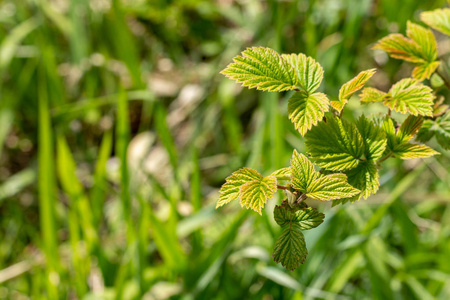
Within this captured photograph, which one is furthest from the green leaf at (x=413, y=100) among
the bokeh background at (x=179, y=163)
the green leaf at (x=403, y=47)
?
the bokeh background at (x=179, y=163)

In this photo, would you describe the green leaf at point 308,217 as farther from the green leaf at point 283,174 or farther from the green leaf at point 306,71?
the green leaf at point 306,71

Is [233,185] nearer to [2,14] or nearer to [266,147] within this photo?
[266,147]

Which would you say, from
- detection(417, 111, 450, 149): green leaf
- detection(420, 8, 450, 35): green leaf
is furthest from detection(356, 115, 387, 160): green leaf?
detection(420, 8, 450, 35): green leaf

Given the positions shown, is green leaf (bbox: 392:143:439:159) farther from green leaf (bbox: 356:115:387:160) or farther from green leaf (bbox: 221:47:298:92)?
green leaf (bbox: 221:47:298:92)

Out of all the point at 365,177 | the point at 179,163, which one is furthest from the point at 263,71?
the point at 179,163

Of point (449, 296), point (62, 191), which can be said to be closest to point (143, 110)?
point (62, 191)

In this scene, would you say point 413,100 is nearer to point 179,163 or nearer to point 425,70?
point 425,70
